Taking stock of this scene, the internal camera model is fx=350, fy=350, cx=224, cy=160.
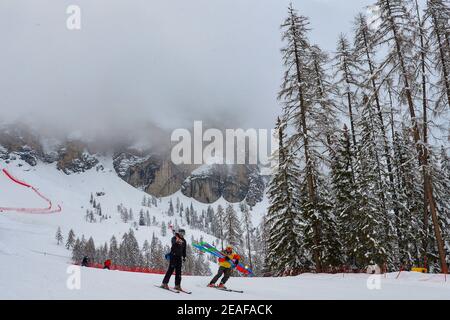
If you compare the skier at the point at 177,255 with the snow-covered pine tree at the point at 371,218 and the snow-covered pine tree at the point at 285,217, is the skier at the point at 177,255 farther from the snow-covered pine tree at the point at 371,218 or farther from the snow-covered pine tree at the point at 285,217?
the snow-covered pine tree at the point at 371,218

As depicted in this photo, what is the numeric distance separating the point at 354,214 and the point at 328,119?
20.3 feet

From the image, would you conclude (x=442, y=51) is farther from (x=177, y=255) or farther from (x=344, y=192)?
(x=177, y=255)

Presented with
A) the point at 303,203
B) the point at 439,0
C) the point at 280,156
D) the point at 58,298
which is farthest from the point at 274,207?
the point at 58,298

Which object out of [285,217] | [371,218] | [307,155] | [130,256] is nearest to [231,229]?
[285,217]

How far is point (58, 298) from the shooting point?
8.05 m

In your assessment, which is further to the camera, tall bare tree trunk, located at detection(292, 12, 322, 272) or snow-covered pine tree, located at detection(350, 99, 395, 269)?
snow-covered pine tree, located at detection(350, 99, 395, 269)

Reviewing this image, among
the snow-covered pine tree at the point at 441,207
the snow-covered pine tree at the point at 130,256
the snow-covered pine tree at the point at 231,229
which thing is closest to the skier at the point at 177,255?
the snow-covered pine tree at the point at 441,207

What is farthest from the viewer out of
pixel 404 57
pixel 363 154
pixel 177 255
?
pixel 363 154

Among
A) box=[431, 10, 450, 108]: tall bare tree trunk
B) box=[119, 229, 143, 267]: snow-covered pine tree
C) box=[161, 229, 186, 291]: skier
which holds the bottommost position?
box=[119, 229, 143, 267]: snow-covered pine tree

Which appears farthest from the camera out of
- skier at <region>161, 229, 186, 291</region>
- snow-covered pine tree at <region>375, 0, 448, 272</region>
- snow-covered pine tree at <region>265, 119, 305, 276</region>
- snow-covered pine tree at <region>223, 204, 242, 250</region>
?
snow-covered pine tree at <region>223, 204, 242, 250</region>

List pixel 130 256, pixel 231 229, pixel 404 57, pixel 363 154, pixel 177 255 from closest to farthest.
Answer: pixel 177 255 → pixel 404 57 → pixel 363 154 → pixel 231 229 → pixel 130 256

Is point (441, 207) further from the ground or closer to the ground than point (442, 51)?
closer to the ground

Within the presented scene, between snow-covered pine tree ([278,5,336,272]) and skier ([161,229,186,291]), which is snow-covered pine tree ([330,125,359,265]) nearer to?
snow-covered pine tree ([278,5,336,272])

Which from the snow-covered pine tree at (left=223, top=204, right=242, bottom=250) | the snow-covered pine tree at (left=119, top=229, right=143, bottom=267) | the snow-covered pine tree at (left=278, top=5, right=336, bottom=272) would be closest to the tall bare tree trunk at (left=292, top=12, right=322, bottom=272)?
the snow-covered pine tree at (left=278, top=5, right=336, bottom=272)
